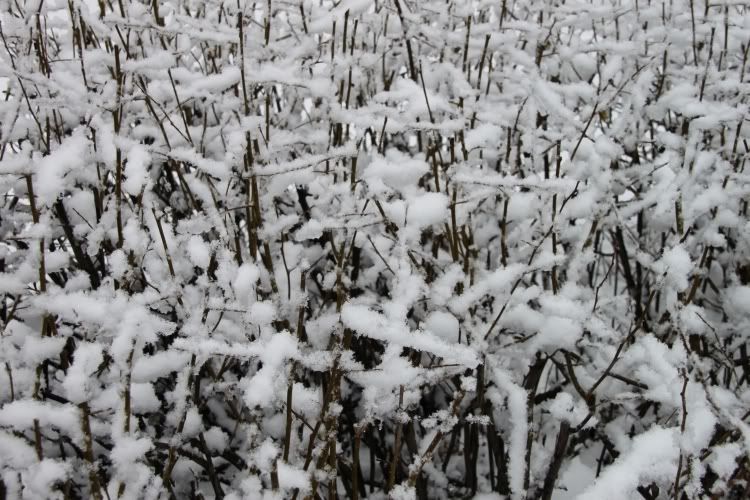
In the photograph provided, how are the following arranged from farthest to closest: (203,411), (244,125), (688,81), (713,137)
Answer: (713,137), (688,81), (203,411), (244,125)

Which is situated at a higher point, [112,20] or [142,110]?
[112,20]

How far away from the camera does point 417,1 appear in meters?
2.01

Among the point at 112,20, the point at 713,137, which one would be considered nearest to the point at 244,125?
the point at 112,20

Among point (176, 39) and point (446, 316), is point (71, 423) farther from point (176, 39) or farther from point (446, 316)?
point (176, 39)

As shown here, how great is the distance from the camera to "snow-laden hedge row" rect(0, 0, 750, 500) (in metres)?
1.18

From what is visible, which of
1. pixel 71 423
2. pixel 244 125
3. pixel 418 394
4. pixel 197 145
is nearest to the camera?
pixel 71 423

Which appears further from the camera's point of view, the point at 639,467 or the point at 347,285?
the point at 347,285

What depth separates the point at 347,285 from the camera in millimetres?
1489

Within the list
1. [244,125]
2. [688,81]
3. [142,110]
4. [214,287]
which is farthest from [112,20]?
[688,81]

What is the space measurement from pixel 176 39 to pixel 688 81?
1.75m

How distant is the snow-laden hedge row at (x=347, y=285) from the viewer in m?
1.18

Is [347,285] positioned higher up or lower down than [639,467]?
higher up

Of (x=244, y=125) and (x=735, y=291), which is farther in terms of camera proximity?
(x=735, y=291)

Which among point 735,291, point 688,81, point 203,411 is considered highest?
point 688,81
